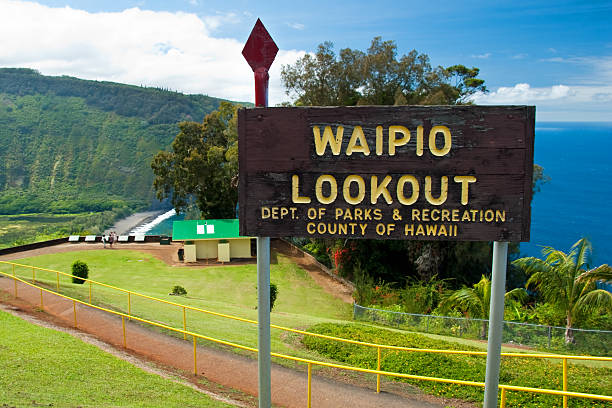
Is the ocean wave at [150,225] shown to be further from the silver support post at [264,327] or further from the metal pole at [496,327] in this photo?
the metal pole at [496,327]

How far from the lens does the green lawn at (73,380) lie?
9.31 metres

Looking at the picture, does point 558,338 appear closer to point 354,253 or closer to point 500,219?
point 500,219

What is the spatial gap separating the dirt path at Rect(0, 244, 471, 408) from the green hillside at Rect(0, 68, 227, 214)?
122 metres

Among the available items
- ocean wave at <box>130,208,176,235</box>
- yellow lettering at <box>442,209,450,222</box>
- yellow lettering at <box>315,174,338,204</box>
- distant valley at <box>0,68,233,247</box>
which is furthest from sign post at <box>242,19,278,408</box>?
ocean wave at <box>130,208,176,235</box>

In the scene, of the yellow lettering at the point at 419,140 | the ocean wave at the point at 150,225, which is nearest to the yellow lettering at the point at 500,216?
the yellow lettering at the point at 419,140

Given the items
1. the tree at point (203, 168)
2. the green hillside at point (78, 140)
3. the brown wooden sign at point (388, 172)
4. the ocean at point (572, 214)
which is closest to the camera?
the brown wooden sign at point (388, 172)

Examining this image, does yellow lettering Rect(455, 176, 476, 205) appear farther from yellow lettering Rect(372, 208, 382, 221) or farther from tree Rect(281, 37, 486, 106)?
tree Rect(281, 37, 486, 106)

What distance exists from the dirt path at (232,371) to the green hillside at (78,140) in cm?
12243

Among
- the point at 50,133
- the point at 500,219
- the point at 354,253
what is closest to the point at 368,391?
the point at 500,219

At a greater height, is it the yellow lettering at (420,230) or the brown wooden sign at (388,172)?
the brown wooden sign at (388,172)

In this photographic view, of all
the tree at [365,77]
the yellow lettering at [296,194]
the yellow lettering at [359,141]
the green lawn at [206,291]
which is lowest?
the green lawn at [206,291]

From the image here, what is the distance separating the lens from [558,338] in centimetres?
1786

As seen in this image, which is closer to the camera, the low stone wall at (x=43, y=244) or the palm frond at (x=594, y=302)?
the palm frond at (x=594, y=302)

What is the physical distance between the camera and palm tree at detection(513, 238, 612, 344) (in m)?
18.4
